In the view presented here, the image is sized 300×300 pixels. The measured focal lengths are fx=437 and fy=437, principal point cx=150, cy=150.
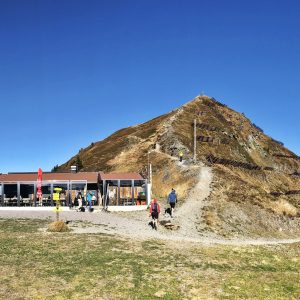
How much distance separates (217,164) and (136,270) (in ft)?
179

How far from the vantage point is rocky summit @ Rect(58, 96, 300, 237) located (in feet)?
136

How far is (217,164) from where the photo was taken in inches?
2798

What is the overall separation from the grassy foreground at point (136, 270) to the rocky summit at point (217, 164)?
12103 mm

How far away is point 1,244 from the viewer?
880 inches

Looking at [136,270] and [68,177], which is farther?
[68,177]

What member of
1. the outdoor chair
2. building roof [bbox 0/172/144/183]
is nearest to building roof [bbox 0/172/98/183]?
building roof [bbox 0/172/144/183]

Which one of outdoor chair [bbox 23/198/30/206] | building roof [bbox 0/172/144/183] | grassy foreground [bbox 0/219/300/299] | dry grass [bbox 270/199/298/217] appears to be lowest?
grassy foreground [bbox 0/219/300/299]

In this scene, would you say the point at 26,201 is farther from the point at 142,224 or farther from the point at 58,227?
the point at 58,227

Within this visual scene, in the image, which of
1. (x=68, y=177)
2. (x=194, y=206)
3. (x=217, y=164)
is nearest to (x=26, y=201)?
(x=68, y=177)

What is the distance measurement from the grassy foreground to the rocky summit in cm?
1210

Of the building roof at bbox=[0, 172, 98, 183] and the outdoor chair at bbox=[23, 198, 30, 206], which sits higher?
the building roof at bbox=[0, 172, 98, 183]

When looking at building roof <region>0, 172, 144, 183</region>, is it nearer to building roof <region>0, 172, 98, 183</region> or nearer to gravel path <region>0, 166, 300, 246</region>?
building roof <region>0, 172, 98, 183</region>

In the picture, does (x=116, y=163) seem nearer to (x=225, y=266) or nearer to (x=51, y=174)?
(x=51, y=174)

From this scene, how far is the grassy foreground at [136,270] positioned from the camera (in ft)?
49.6
